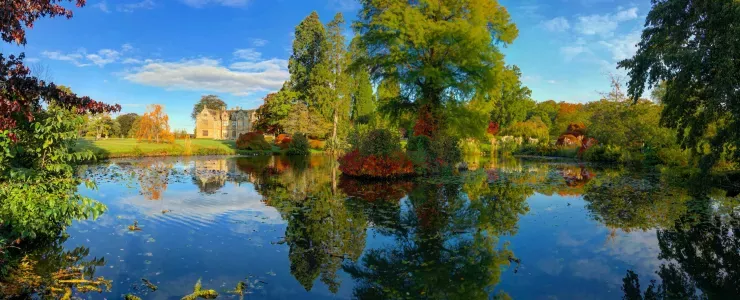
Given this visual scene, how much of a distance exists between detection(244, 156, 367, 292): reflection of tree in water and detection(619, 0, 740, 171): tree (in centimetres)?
1106

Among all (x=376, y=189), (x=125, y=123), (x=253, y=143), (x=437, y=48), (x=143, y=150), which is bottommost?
(x=376, y=189)

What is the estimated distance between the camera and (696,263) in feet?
21.5

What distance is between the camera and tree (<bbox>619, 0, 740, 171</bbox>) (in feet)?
36.1

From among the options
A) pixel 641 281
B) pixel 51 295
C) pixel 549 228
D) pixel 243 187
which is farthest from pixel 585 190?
pixel 51 295

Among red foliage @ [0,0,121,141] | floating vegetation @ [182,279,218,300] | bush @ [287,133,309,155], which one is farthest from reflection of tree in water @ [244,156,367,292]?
bush @ [287,133,309,155]

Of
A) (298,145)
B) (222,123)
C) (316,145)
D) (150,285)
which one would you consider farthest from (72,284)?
(222,123)

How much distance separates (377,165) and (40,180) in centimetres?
1423

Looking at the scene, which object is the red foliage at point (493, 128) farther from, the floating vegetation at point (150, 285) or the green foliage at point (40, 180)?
the floating vegetation at point (150, 285)

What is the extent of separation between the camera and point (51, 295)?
4.89m

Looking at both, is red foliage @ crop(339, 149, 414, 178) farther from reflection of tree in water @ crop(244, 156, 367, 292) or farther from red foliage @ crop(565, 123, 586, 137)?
red foliage @ crop(565, 123, 586, 137)

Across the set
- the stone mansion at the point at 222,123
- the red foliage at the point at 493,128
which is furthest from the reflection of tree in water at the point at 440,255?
the stone mansion at the point at 222,123

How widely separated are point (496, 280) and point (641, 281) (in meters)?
2.24

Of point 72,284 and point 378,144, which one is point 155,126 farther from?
point 72,284

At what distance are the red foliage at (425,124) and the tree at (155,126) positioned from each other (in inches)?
1161
